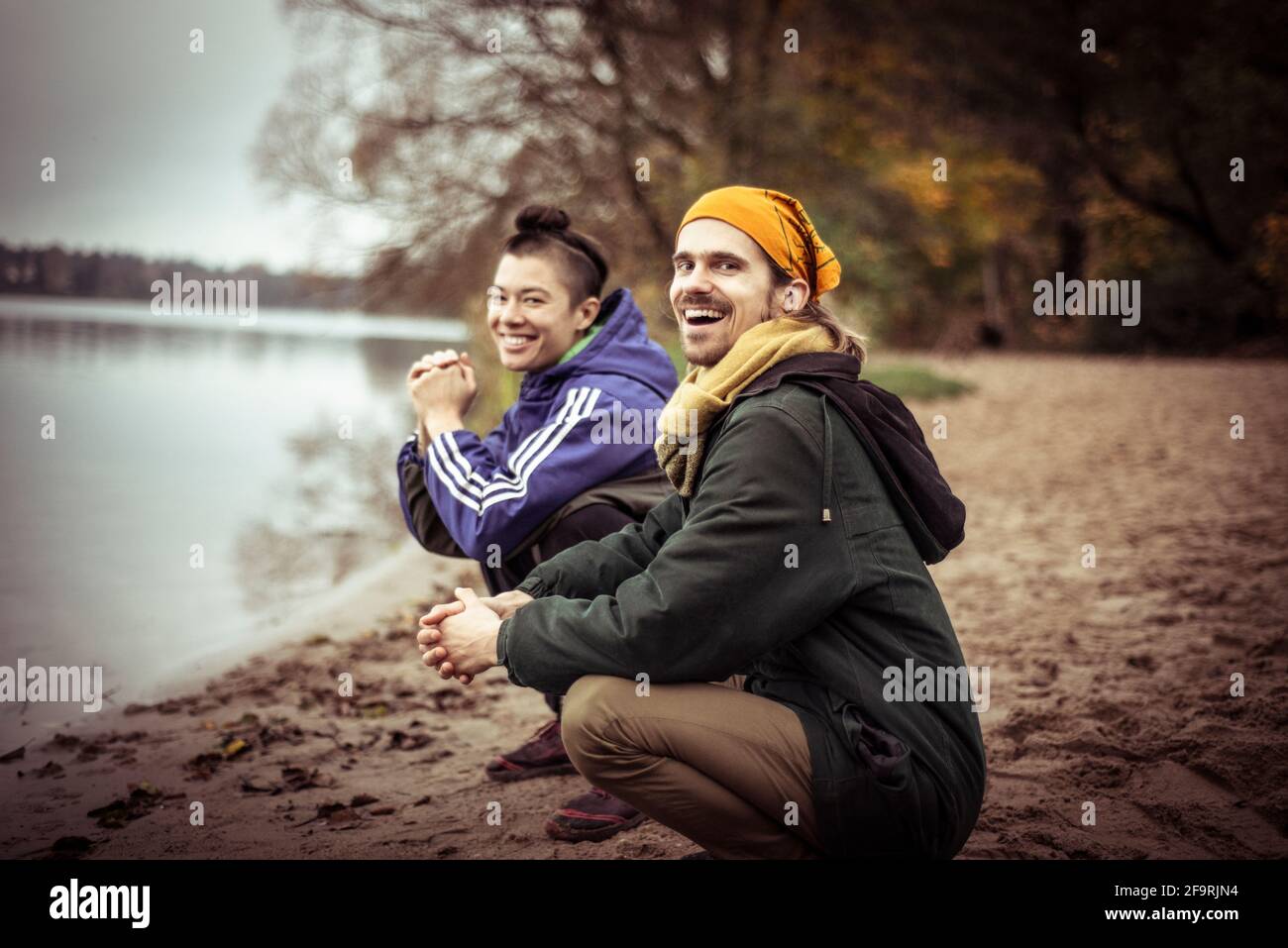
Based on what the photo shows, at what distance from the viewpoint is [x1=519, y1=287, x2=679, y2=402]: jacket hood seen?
3426 mm

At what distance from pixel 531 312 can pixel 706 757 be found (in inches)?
70.0

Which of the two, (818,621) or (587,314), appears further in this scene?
(587,314)

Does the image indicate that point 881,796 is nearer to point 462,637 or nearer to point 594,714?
point 594,714

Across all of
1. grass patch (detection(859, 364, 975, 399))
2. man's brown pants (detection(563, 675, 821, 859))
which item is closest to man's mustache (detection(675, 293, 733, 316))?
man's brown pants (detection(563, 675, 821, 859))

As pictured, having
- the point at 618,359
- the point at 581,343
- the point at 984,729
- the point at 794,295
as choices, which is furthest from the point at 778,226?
the point at 984,729

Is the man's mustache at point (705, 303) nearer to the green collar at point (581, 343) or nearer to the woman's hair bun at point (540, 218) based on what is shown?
the green collar at point (581, 343)

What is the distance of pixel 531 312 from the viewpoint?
3.52m

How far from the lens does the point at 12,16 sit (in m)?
6.74

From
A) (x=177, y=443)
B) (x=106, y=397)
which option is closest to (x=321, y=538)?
(x=177, y=443)

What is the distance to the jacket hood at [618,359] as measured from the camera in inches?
135

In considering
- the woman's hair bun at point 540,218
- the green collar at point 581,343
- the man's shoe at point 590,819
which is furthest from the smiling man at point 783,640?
the woman's hair bun at point 540,218
